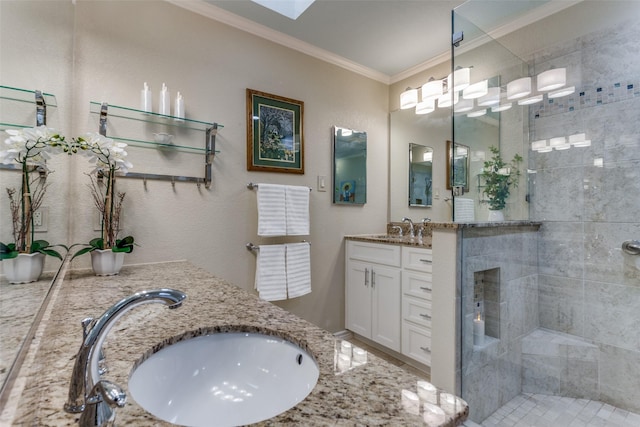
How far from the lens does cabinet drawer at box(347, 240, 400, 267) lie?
2174 millimetres

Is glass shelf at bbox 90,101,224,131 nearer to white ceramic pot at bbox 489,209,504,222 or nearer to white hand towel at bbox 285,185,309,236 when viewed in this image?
white hand towel at bbox 285,185,309,236

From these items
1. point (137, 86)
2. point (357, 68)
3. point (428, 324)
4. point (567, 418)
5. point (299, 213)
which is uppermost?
point (357, 68)

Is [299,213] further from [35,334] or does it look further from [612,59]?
[612,59]

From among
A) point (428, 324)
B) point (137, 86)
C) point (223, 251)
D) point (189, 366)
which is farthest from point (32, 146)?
point (428, 324)

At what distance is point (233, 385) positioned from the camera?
718 millimetres

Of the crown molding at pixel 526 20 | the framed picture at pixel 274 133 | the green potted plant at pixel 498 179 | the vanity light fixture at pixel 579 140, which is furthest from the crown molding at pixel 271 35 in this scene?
the vanity light fixture at pixel 579 140

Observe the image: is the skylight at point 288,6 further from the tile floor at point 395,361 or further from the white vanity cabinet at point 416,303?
the tile floor at point 395,361

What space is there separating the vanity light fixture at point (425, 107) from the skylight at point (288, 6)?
1226 mm

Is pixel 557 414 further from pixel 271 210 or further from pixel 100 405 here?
pixel 100 405

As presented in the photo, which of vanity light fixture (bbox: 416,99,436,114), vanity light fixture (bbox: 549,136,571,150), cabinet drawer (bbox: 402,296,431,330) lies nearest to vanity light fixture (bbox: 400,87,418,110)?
vanity light fixture (bbox: 416,99,436,114)

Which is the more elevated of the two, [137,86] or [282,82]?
[282,82]

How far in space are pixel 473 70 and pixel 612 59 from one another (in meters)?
0.69

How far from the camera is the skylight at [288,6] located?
1.91 meters

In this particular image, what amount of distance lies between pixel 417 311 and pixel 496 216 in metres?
0.77
